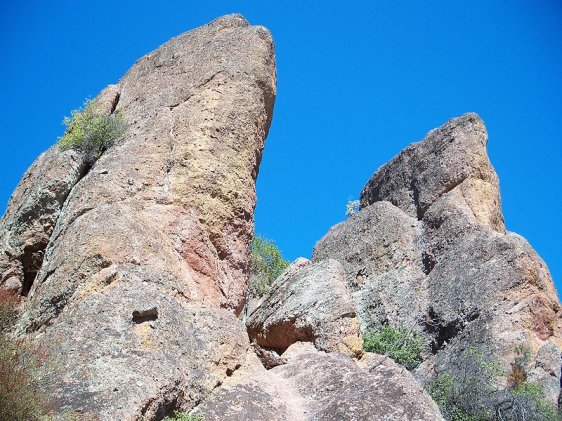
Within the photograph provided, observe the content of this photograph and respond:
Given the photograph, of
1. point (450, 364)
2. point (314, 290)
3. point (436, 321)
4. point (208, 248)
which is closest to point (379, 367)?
point (314, 290)

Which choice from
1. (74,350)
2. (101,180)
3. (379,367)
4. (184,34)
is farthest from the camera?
(184,34)

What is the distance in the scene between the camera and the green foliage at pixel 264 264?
29653mm

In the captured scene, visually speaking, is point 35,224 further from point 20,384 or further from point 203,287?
point 20,384

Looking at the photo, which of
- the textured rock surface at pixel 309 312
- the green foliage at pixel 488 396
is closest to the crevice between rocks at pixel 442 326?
the green foliage at pixel 488 396

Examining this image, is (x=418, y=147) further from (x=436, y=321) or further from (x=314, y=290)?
(x=314, y=290)

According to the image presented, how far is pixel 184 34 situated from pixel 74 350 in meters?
10.8

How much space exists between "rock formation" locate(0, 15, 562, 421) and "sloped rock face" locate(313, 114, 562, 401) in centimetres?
8

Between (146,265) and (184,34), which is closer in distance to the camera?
(146,265)

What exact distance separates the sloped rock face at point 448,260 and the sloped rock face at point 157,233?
965cm

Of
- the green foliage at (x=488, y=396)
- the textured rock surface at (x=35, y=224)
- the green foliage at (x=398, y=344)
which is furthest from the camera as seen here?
the green foliage at (x=398, y=344)

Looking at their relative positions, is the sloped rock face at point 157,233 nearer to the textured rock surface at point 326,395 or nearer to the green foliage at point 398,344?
the textured rock surface at point 326,395

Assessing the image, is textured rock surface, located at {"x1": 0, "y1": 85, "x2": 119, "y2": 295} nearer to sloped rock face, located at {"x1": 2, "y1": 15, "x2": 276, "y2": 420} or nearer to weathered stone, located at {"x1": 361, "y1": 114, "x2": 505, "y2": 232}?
sloped rock face, located at {"x1": 2, "y1": 15, "x2": 276, "y2": 420}

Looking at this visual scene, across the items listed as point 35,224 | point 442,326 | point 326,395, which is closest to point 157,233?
point 35,224

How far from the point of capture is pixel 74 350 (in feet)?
31.2
